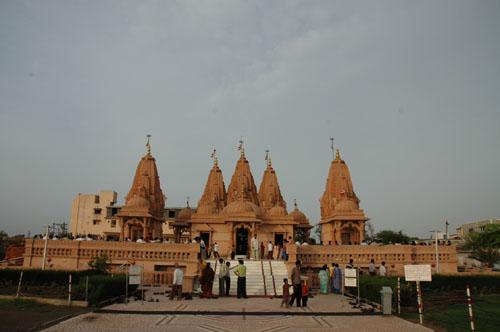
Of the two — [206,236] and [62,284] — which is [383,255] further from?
[62,284]

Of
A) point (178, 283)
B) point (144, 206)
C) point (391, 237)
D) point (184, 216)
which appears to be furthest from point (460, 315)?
point (391, 237)

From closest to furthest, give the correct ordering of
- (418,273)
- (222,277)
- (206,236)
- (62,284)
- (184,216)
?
(418,273), (222,277), (62,284), (206,236), (184,216)

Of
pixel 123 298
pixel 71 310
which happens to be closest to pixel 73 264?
pixel 123 298

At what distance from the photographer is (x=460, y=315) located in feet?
44.5

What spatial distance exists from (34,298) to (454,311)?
46.5 ft

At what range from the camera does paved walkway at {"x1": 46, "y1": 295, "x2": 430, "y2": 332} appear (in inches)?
441

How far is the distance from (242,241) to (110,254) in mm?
11330

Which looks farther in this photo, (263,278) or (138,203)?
(138,203)

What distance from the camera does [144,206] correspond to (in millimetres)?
36094

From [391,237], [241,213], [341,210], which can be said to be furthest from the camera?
[391,237]

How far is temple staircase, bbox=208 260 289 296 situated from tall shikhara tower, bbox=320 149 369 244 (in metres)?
12.0

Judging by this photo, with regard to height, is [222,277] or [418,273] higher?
[418,273]

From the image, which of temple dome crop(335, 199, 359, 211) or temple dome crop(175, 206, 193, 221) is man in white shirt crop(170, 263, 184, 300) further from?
temple dome crop(175, 206, 193, 221)

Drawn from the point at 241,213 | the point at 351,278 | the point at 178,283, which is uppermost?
the point at 241,213
